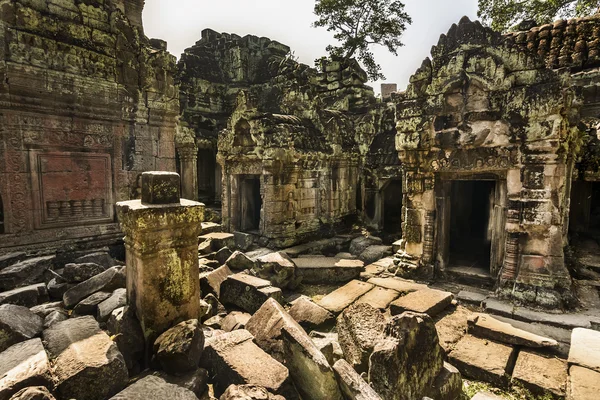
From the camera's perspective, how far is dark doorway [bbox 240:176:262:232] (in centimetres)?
912

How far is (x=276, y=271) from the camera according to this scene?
5.95 m

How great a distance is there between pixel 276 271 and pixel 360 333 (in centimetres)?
264

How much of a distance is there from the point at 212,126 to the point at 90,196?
9823mm

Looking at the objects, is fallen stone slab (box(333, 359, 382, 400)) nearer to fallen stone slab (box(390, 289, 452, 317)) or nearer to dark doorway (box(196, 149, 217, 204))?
fallen stone slab (box(390, 289, 452, 317))

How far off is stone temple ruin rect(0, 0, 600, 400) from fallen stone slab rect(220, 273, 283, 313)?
0.04 m

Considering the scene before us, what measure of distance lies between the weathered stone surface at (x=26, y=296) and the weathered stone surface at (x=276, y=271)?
10.1 feet

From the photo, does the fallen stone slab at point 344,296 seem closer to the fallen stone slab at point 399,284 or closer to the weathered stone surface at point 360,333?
the fallen stone slab at point 399,284

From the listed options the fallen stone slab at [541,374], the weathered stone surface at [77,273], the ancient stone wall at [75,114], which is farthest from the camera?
the ancient stone wall at [75,114]

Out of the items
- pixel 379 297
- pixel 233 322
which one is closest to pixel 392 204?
pixel 379 297

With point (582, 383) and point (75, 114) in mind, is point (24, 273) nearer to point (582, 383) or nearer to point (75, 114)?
point (75, 114)

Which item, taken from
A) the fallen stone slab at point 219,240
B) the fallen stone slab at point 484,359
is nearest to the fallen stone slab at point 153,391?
the fallen stone slab at point 484,359

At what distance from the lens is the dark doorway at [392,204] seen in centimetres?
1143

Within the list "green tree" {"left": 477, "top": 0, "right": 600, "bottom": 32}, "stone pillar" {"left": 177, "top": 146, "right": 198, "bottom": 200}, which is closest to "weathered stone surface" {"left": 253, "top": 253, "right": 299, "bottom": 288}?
"stone pillar" {"left": 177, "top": 146, "right": 198, "bottom": 200}

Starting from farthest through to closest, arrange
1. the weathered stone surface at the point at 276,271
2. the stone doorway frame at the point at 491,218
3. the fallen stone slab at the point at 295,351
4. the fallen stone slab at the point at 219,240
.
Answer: the fallen stone slab at the point at 219,240 < the weathered stone surface at the point at 276,271 < the stone doorway frame at the point at 491,218 < the fallen stone slab at the point at 295,351
